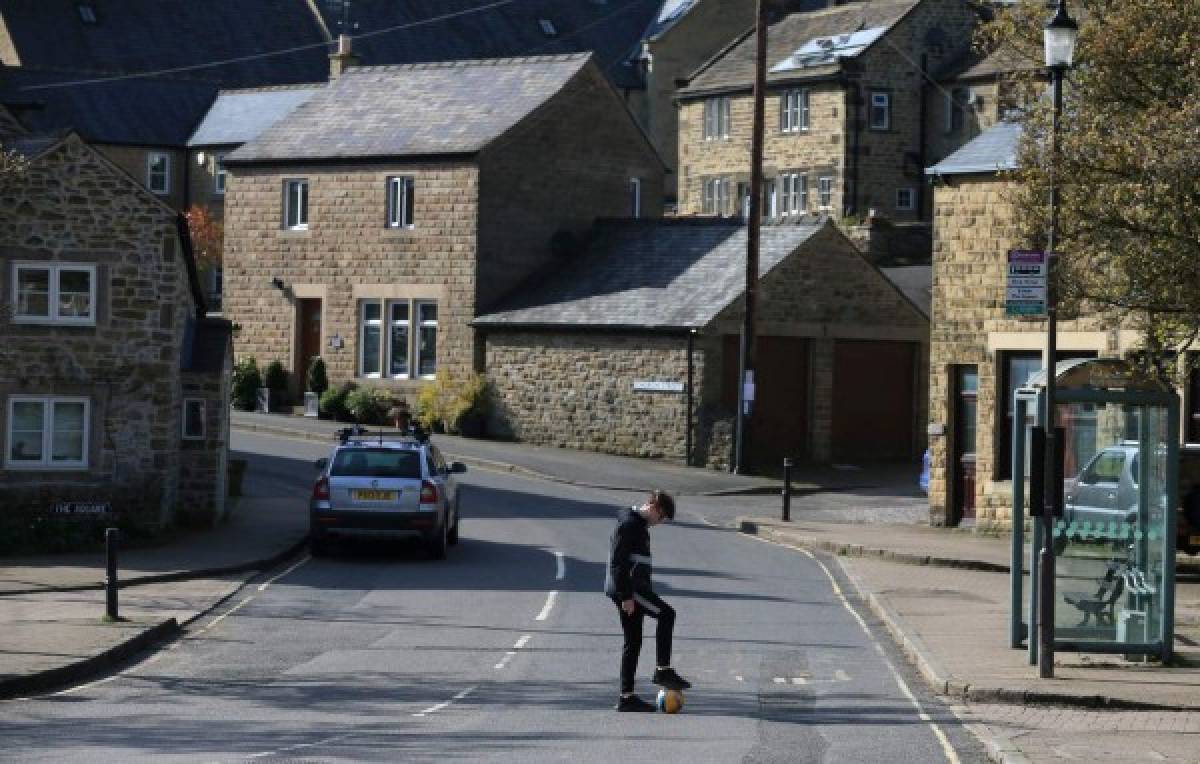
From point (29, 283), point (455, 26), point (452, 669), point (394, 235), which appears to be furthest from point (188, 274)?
point (455, 26)

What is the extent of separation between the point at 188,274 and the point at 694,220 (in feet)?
71.1

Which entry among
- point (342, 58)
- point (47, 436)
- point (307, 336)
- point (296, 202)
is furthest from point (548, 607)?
point (342, 58)

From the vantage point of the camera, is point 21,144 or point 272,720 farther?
point 21,144

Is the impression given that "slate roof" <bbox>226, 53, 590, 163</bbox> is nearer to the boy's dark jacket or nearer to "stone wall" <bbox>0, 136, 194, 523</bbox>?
"stone wall" <bbox>0, 136, 194, 523</bbox>

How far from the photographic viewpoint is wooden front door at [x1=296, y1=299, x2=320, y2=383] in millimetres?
55219

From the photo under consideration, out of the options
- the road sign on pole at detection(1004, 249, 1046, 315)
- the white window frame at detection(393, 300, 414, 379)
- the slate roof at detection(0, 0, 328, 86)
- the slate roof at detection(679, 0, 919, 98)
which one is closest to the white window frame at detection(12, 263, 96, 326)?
the road sign on pole at detection(1004, 249, 1046, 315)

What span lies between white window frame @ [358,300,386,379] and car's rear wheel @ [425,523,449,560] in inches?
969

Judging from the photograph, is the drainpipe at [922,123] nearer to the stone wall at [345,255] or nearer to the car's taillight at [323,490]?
the stone wall at [345,255]

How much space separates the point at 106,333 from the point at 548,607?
9.77 m

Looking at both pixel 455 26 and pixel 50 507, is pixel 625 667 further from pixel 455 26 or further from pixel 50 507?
pixel 455 26

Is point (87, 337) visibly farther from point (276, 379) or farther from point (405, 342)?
point (276, 379)

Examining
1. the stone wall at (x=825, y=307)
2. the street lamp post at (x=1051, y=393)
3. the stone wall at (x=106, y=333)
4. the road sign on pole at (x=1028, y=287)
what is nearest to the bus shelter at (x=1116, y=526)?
the street lamp post at (x=1051, y=393)

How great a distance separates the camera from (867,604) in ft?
83.3

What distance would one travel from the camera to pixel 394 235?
53219 millimetres
